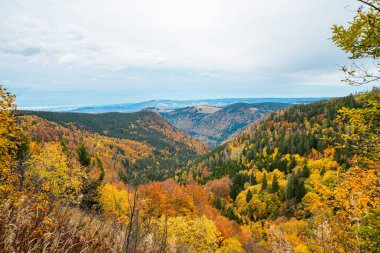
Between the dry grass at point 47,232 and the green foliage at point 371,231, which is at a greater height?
the dry grass at point 47,232

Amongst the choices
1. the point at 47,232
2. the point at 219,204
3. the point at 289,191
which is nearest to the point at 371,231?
the point at 47,232

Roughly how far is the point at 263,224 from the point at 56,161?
83984 mm

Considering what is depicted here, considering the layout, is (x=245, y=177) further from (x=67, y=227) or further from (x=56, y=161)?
(x=67, y=227)

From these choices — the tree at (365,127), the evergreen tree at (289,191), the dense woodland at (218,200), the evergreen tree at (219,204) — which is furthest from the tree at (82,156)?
the evergreen tree at (289,191)

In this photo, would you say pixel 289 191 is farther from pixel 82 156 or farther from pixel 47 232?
pixel 47 232

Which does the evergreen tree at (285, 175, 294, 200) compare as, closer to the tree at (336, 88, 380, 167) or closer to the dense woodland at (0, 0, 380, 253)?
the dense woodland at (0, 0, 380, 253)

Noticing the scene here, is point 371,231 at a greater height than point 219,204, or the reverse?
point 371,231

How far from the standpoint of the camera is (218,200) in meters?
109

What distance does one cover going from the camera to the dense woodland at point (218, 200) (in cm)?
636

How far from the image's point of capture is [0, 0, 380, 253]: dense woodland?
636 centimetres

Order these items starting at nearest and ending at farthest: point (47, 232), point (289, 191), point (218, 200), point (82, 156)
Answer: point (47, 232)
point (82, 156)
point (289, 191)
point (218, 200)

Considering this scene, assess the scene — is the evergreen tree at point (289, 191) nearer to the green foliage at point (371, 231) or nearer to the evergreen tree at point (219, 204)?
the evergreen tree at point (219, 204)

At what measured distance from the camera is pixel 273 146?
184250 millimetres

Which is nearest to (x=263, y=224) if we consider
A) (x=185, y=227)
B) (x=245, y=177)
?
(x=245, y=177)
